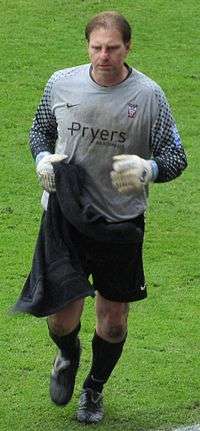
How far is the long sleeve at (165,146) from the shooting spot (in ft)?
22.2

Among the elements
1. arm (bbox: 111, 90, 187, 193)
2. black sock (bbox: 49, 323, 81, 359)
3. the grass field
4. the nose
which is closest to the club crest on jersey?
arm (bbox: 111, 90, 187, 193)

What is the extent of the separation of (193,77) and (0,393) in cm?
791

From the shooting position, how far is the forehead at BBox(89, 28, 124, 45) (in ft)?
21.7

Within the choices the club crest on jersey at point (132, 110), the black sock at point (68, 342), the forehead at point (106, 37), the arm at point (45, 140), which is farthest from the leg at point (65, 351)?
the forehead at point (106, 37)

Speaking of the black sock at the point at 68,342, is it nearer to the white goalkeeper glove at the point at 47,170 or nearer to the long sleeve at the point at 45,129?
the white goalkeeper glove at the point at 47,170

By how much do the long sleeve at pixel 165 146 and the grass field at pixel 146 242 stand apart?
140cm

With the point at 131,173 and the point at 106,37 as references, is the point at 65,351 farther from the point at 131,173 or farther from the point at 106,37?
the point at 106,37

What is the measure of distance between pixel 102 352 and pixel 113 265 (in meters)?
0.56

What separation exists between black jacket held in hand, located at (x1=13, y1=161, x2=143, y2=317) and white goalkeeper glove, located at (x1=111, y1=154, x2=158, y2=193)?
23 cm

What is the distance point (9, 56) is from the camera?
15094 millimetres

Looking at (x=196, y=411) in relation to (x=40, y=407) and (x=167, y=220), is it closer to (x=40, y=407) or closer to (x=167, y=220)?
(x=40, y=407)

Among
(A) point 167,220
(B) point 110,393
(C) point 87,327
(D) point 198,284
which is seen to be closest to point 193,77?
(A) point 167,220

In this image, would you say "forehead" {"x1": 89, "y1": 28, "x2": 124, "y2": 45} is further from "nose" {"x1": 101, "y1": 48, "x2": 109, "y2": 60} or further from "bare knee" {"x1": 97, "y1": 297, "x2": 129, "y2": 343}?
"bare knee" {"x1": 97, "y1": 297, "x2": 129, "y2": 343}

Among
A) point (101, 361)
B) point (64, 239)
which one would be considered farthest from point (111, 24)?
point (101, 361)
